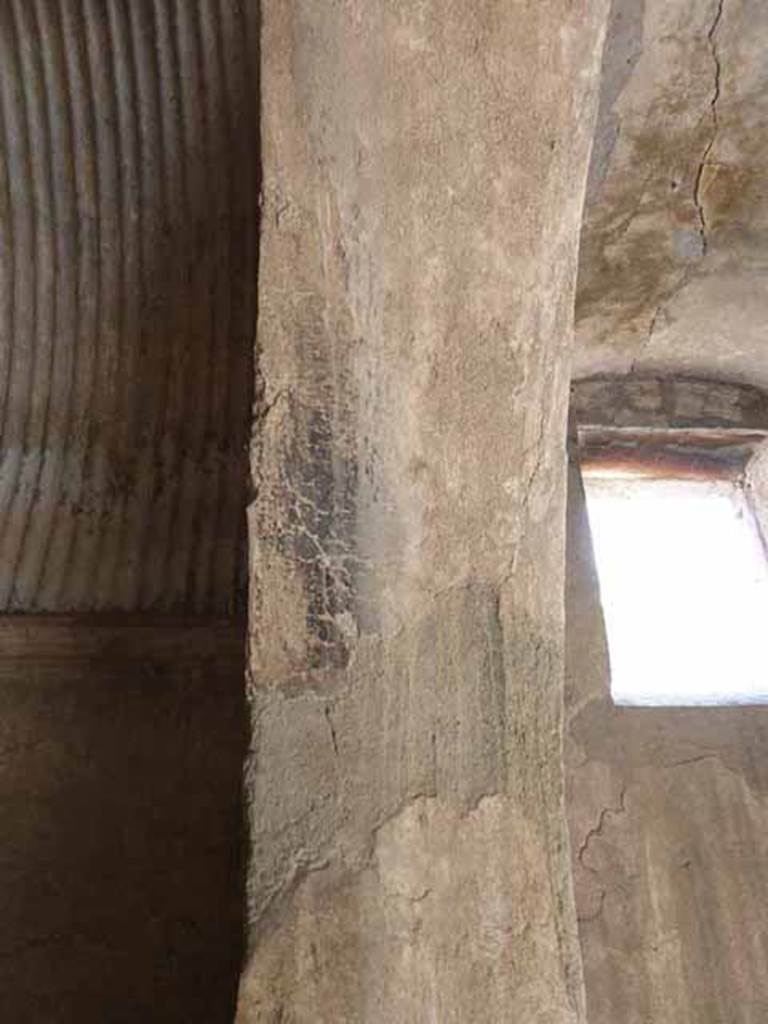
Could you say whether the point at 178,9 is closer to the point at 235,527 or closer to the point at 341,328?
the point at 341,328

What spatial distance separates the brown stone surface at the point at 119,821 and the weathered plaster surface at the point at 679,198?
211cm

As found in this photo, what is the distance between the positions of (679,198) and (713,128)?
28 cm

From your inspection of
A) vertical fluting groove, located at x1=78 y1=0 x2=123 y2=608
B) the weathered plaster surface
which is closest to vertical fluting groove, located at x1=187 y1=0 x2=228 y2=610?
vertical fluting groove, located at x1=78 y1=0 x2=123 y2=608

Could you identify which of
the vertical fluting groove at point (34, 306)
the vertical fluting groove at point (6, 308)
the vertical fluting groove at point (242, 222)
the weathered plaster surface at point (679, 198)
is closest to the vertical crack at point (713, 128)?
the weathered plaster surface at point (679, 198)

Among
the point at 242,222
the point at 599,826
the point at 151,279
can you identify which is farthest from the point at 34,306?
the point at 599,826

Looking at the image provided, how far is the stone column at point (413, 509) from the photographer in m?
1.75

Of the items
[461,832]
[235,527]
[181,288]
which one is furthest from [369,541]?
[181,288]

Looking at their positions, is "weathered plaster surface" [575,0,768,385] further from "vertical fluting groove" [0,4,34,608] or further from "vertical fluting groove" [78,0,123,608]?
"vertical fluting groove" [0,4,34,608]

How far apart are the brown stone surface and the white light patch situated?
1625 millimetres

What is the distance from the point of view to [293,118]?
210cm

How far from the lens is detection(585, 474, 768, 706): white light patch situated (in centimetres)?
359

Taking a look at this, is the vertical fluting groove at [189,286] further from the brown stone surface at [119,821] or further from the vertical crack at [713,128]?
the vertical crack at [713,128]

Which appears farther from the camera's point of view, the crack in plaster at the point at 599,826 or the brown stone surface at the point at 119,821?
the crack in plaster at the point at 599,826

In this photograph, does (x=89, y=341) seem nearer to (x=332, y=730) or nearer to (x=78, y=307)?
(x=78, y=307)
